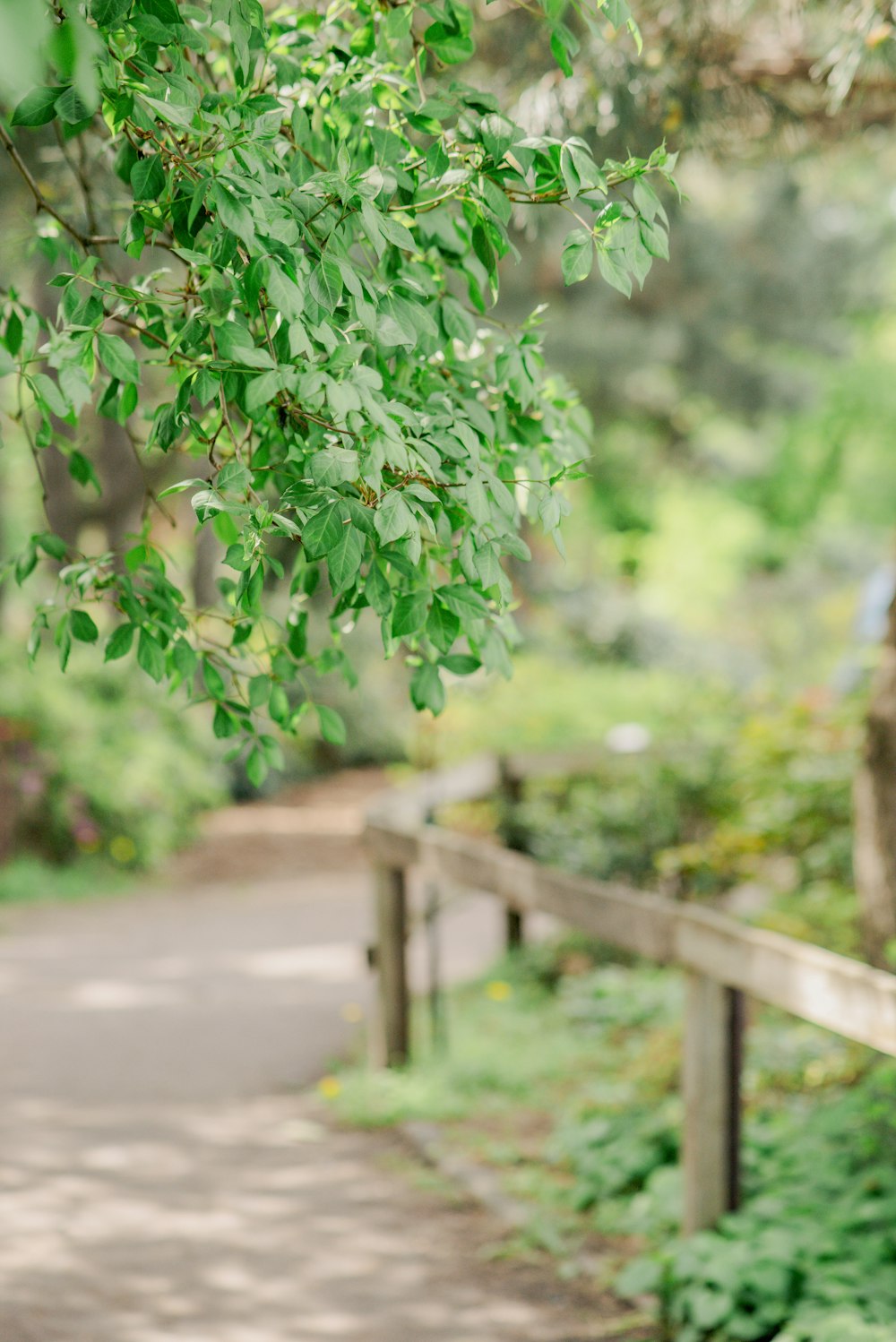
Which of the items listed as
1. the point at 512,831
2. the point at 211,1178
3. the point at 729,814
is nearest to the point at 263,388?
the point at 211,1178

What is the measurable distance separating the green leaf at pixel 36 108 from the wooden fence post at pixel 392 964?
159 inches

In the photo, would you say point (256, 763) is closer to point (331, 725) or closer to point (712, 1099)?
point (331, 725)

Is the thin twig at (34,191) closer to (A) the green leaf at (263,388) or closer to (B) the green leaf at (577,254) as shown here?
(A) the green leaf at (263,388)

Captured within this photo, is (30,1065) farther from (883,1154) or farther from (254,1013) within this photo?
(883,1154)

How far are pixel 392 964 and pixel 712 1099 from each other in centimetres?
215

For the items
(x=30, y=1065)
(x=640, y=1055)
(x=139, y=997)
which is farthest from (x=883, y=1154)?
(x=139, y=997)

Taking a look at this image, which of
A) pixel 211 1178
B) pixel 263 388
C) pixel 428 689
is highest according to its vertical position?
pixel 263 388

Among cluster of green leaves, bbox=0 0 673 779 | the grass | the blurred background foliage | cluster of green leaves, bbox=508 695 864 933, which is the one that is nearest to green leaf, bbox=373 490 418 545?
cluster of green leaves, bbox=0 0 673 779

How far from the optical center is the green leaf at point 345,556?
1743 mm

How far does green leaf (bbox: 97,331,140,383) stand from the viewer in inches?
76.2

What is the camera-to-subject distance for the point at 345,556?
1.76 m

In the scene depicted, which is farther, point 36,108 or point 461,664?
point 461,664

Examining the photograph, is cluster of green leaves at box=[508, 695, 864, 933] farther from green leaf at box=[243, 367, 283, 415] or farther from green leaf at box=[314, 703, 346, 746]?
green leaf at box=[243, 367, 283, 415]

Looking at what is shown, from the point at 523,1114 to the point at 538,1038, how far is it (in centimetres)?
88
